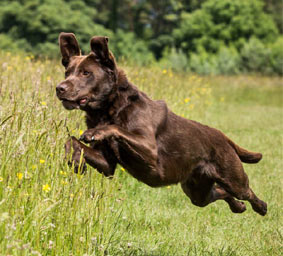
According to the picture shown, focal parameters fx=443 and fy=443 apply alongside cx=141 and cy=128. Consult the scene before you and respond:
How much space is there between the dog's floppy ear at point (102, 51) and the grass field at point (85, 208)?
60 centimetres

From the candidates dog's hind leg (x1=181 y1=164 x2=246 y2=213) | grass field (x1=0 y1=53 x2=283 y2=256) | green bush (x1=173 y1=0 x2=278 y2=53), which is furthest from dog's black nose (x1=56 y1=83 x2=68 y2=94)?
green bush (x1=173 y1=0 x2=278 y2=53)

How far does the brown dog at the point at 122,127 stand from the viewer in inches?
126

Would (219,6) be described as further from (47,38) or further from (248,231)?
(248,231)

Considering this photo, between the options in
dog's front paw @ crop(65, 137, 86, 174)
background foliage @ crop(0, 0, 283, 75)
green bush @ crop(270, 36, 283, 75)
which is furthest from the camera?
green bush @ crop(270, 36, 283, 75)

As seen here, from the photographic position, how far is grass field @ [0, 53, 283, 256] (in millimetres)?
2896

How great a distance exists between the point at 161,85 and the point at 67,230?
23.4ft

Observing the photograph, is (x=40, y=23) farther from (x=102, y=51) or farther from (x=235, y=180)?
(x=102, y=51)

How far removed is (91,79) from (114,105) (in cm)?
26

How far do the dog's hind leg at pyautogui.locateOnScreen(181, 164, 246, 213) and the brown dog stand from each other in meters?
0.08

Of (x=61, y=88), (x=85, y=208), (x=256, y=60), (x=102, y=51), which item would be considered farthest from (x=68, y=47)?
(x=256, y=60)

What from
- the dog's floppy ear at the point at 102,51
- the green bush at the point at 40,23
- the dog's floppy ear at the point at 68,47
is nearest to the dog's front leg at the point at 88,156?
the dog's floppy ear at the point at 102,51

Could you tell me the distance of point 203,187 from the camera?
428cm

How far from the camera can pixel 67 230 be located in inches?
121

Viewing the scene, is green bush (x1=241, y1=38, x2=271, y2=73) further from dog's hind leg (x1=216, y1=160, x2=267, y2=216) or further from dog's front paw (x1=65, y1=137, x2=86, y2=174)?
dog's front paw (x1=65, y1=137, x2=86, y2=174)
